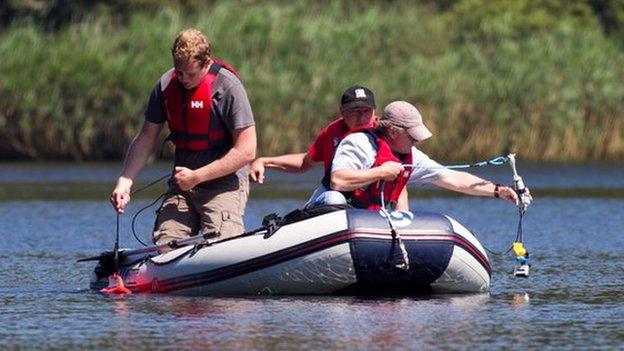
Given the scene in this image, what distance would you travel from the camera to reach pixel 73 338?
34.2 feet

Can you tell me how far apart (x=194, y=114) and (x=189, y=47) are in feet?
1.59

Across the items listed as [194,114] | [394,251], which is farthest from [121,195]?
[394,251]

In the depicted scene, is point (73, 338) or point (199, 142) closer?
point (73, 338)

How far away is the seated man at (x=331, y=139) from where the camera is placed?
1241 cm

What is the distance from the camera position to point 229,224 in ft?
40.8

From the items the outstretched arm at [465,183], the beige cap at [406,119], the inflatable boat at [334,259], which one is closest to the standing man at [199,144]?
the inflatable boat at [334,259]

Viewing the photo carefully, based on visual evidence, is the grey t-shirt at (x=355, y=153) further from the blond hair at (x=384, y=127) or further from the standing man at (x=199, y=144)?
the standing man at (x=199, y=144)

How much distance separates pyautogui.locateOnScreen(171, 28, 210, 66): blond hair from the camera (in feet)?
38.9

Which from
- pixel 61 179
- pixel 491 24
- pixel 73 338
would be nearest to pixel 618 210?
pixel 61 179

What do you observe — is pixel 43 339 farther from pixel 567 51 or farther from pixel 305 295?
pixel 567 51

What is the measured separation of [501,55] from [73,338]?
85.9ft

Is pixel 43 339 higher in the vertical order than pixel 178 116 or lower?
lower

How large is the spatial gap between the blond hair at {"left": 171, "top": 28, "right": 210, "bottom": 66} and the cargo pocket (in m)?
1.05

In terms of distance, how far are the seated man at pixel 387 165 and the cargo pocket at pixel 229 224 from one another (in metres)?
0.69
